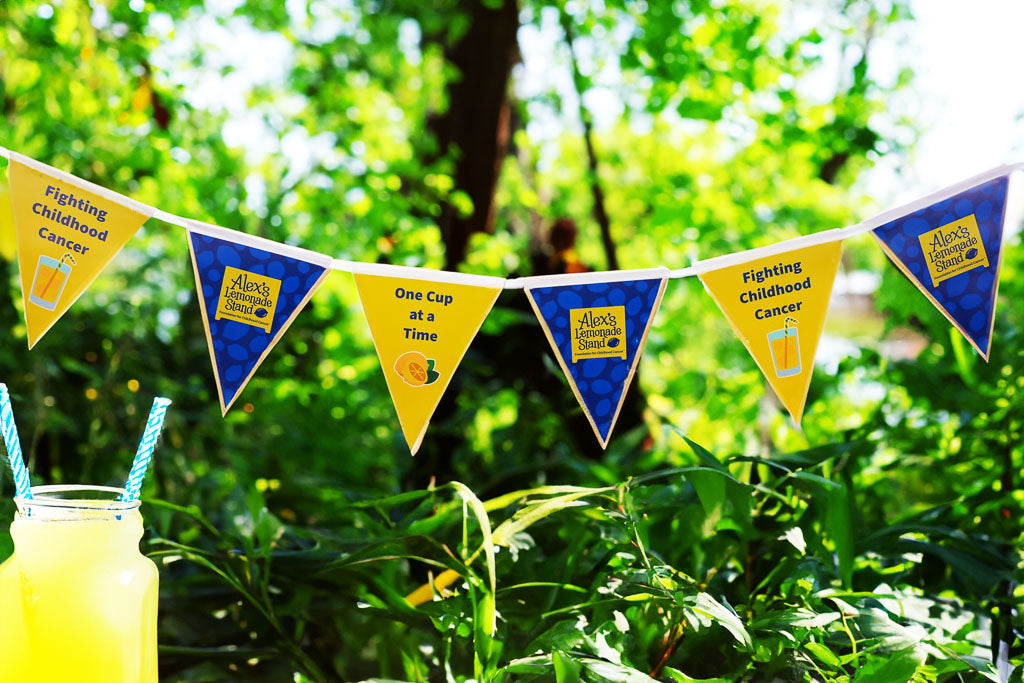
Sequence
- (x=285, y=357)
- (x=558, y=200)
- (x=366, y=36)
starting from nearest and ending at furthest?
1. (x=285, y=357)
2. (x=366, y=36)
3. (x=558, y=200)

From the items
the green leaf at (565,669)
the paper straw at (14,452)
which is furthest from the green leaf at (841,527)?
the paper straw at (14,452)

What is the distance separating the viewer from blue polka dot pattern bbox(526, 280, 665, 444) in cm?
90

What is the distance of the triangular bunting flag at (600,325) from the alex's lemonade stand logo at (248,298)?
0.95ft

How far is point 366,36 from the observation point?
2693mm

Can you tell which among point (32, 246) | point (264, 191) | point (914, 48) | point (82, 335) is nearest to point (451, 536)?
point (32, 246)

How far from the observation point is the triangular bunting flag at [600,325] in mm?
899

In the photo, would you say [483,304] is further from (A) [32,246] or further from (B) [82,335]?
(B) [82,335]

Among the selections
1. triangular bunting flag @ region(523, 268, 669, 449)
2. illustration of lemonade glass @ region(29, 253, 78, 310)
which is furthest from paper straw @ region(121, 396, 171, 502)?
triangular bunting flag @ region(523, 268, 669, 449)

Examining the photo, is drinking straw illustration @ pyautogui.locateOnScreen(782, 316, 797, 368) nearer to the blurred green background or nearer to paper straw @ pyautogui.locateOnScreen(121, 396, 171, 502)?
the blurred green background

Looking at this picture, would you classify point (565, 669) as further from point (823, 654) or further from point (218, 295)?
point (218, 295)

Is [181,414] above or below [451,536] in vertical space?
above

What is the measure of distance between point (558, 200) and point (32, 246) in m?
2.42

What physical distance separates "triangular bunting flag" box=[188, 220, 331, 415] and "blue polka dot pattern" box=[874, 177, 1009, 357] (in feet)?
2.09

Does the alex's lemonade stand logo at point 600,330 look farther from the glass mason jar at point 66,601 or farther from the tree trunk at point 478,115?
the tree trunk at point 478,115
